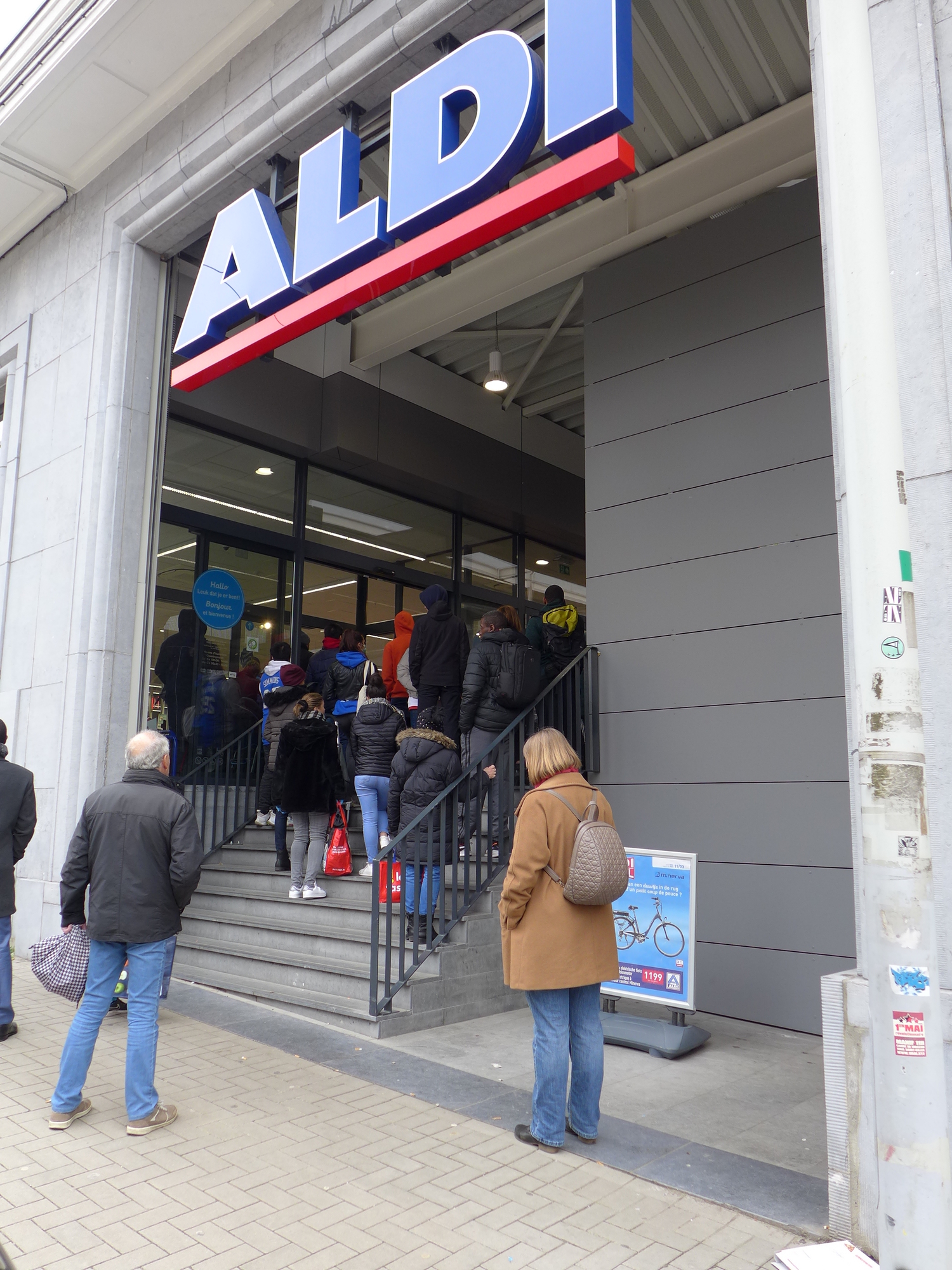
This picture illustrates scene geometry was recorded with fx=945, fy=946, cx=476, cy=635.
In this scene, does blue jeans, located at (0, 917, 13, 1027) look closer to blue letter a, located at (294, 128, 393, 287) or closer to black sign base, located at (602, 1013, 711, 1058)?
black sign base, located at (602, 1013, 711, 1058)

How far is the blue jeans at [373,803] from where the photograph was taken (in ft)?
23.3

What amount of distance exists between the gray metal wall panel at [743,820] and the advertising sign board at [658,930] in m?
0.78

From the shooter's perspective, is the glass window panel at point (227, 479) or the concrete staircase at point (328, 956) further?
the glass window panel at point (227, 479)

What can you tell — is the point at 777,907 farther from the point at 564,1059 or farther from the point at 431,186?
the point at 431,186

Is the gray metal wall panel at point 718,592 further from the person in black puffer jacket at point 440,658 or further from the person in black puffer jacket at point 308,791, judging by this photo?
the person in black puffer jacket at point 308,791

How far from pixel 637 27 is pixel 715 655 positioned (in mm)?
4578

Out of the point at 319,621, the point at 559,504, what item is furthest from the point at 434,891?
the point at 559,504

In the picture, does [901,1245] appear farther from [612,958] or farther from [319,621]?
[319,621]

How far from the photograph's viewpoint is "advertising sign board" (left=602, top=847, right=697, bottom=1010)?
5.50m

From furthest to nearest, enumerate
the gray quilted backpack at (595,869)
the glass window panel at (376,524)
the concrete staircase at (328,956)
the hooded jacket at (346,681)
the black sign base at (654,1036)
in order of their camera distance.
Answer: the glass window panel at (376,524) < the hooded jacket at (346,681) < the concrete staircase at (328,956) < the black sign base at (654,1036) < the gray quilted backpack at (595,869)

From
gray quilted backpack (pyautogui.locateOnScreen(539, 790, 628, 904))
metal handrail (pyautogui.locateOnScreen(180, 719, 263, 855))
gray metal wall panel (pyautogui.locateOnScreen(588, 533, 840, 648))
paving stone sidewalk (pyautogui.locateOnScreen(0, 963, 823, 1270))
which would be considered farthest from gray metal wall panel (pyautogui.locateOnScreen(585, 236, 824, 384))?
paving stone sidewalk (pyautogui.locateOnScreen(0, 963, 823, 1270))

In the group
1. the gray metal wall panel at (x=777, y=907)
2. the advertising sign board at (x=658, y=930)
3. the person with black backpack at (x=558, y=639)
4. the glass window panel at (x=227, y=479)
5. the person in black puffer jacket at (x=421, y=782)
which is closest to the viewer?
the advertising sign board at (x=658, y=930)

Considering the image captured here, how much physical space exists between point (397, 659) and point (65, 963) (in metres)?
4.97

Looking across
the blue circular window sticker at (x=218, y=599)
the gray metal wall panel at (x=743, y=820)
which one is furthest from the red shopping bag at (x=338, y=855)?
the blue circular window sticker at (x=218, y=599)
